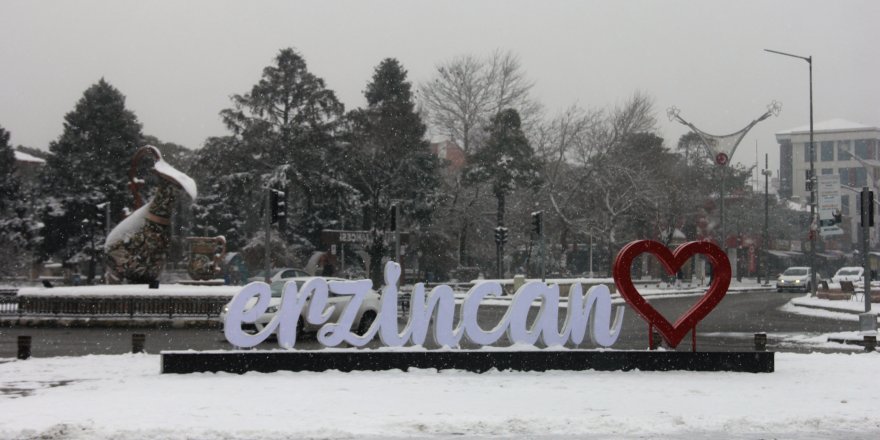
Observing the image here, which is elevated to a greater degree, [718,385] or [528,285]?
[528,285]

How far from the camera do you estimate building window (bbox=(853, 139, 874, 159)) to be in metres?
136

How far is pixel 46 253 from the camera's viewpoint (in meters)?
68.1

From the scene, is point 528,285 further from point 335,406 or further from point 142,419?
point 142,419

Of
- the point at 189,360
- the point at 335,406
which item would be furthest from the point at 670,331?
the point at 189,360

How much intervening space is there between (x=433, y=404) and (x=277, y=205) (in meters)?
16.4

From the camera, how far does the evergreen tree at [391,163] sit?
59.8 meters

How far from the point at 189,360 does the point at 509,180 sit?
45442 millimetres

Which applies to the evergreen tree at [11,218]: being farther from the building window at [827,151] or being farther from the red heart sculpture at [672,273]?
the building window at [827,151]

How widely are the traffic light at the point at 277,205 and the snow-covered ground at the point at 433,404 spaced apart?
11146mm

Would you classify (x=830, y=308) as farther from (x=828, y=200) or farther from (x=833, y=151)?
(x=833, y=151)

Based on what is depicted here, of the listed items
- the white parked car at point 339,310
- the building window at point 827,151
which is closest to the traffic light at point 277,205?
the white parked car at point 339,310

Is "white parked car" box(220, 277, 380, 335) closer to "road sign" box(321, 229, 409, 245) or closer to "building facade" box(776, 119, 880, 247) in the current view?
"road sign" box(321, 229, 409, 245)

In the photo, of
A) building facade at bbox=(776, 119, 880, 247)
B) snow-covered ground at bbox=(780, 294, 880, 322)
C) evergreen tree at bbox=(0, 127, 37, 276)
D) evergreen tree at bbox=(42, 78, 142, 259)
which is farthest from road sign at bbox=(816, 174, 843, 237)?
building facade at bbox=(776, 119, 880, 247)

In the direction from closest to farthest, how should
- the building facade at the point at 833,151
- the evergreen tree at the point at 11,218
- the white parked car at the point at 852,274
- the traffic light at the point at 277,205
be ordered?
the traffic light at the point at 277,205, the white parked car at the point at 852,274, the evergreen tree at the point at 11,218, the building facade at the point at 833,151
